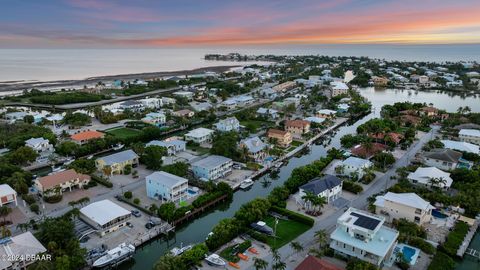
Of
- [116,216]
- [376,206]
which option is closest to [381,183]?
[376,206]

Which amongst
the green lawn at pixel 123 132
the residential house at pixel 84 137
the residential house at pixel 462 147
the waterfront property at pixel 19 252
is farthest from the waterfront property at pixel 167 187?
the residential house at pixel 462 147

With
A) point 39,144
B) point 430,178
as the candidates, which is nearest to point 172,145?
point 39,144

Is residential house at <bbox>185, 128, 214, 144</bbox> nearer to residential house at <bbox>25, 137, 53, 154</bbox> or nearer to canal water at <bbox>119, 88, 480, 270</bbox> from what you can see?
canal water at <bbox>119, 88, 480, 270</bbox>

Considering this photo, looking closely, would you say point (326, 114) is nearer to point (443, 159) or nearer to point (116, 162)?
point (443, 159)

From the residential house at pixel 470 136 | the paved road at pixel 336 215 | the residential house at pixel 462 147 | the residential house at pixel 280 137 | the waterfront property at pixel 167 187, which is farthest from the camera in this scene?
the residential house at pixel 280 137

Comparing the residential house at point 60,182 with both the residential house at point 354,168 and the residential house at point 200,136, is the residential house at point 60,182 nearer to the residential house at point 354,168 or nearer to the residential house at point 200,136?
the residential house at point 200,136

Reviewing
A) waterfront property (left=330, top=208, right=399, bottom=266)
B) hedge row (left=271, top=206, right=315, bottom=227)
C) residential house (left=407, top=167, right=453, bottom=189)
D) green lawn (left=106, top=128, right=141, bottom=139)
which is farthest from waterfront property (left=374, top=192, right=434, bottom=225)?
green lawn (left=106, top=128, right=141, bottom=139)
